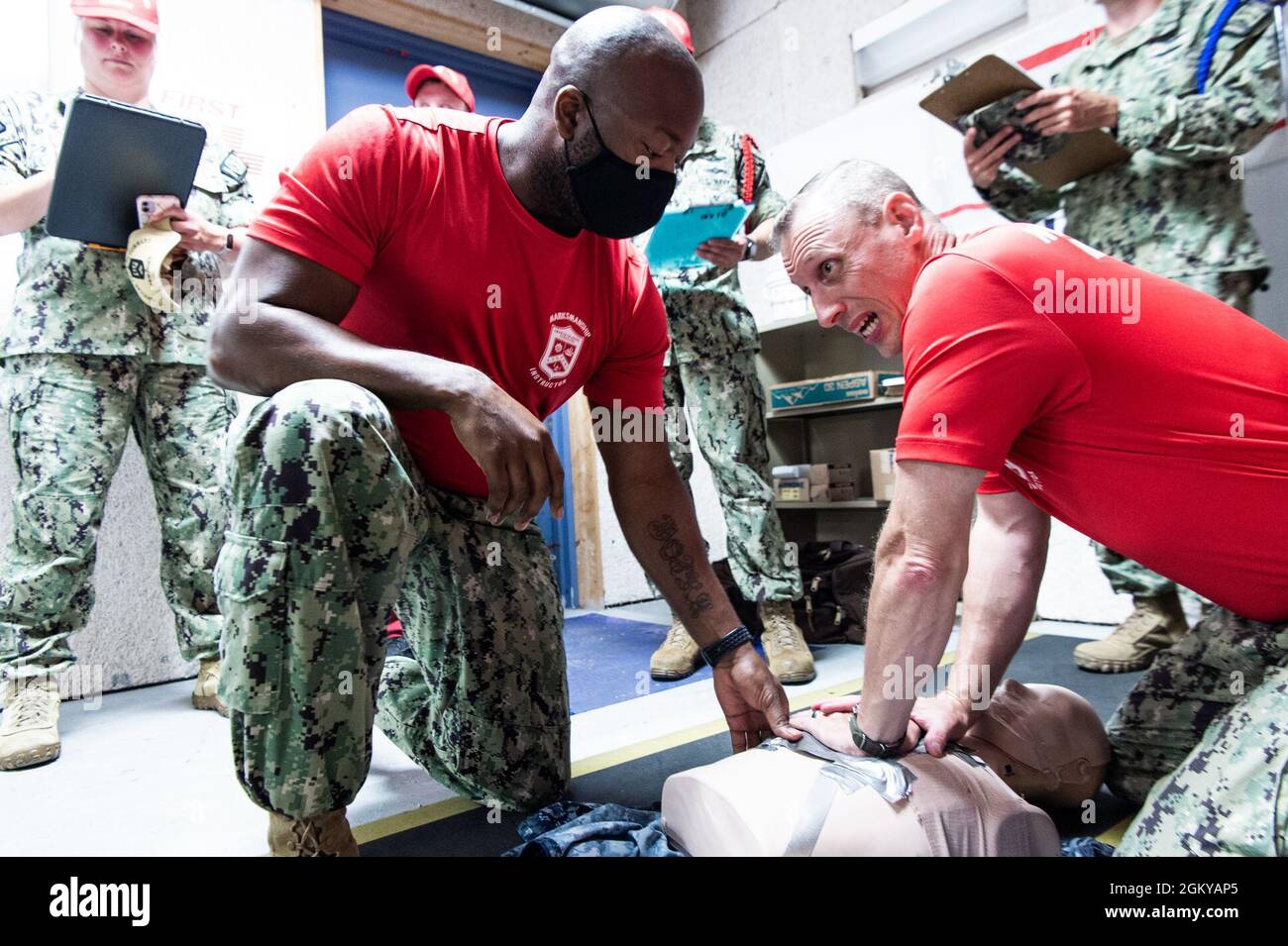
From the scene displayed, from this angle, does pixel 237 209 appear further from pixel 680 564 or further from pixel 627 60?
pixel 680 564

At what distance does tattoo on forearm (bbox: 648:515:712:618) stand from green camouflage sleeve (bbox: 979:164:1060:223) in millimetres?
1440

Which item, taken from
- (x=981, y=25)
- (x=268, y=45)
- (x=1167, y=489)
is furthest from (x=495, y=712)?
(x=981, y=25)

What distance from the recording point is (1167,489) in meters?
0.92

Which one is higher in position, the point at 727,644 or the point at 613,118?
the point at 613,118

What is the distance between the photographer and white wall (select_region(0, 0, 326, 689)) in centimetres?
220

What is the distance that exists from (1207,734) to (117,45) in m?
2.68

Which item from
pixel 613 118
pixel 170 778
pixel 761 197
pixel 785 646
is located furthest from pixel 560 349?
pixel 761 197

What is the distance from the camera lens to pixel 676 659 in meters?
2.19

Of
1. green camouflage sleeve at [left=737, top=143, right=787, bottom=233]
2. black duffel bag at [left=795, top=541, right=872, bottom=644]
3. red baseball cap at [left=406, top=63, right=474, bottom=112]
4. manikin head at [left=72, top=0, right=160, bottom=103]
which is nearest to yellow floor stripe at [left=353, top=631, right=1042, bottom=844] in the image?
black duffel bag at [left=795, top=541, right=872, bottom=644]

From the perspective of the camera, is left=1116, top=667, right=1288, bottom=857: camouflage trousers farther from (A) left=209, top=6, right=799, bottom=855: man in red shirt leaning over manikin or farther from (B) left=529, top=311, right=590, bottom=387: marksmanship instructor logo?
(B) left=529, top=311, right=590, bottom=387: marksmanship instructor logo

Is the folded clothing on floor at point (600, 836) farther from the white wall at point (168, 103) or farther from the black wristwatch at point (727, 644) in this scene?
the white wall at point (168, 103)

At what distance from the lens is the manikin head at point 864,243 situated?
43.0 inches
